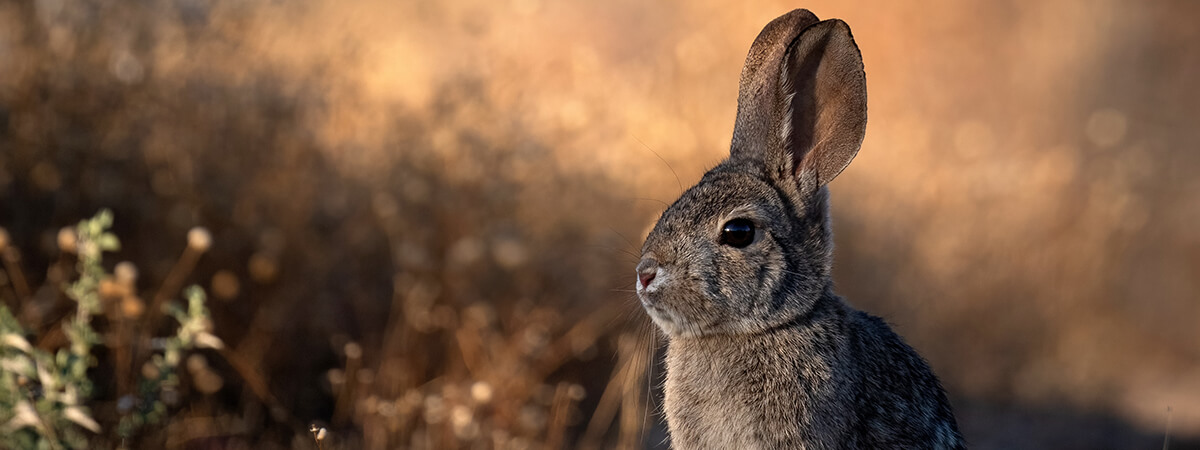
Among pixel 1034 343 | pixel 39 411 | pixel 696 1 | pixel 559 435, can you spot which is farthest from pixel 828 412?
pixel 696 1

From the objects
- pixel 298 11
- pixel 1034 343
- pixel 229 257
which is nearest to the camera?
pixel 229 257

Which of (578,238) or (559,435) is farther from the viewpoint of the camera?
(578,238)

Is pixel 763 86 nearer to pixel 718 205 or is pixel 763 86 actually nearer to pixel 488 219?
pixel 718 205

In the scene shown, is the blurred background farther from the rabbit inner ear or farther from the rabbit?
the rabbit inner ear

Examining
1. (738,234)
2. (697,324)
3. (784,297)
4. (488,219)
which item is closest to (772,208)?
(738,234)

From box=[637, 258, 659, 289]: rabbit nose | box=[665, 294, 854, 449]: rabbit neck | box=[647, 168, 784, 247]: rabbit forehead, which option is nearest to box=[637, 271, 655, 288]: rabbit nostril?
box=[637, 258, 659, 289]: rabbit nose

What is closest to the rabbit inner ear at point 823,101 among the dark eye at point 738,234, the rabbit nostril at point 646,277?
the dark eye at point 738,234

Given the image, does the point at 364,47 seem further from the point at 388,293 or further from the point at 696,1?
the point at 696,1

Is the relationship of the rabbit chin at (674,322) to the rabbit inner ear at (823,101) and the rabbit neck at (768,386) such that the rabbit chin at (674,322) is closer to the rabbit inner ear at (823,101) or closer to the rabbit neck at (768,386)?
the rabbit neck at (768,386)
